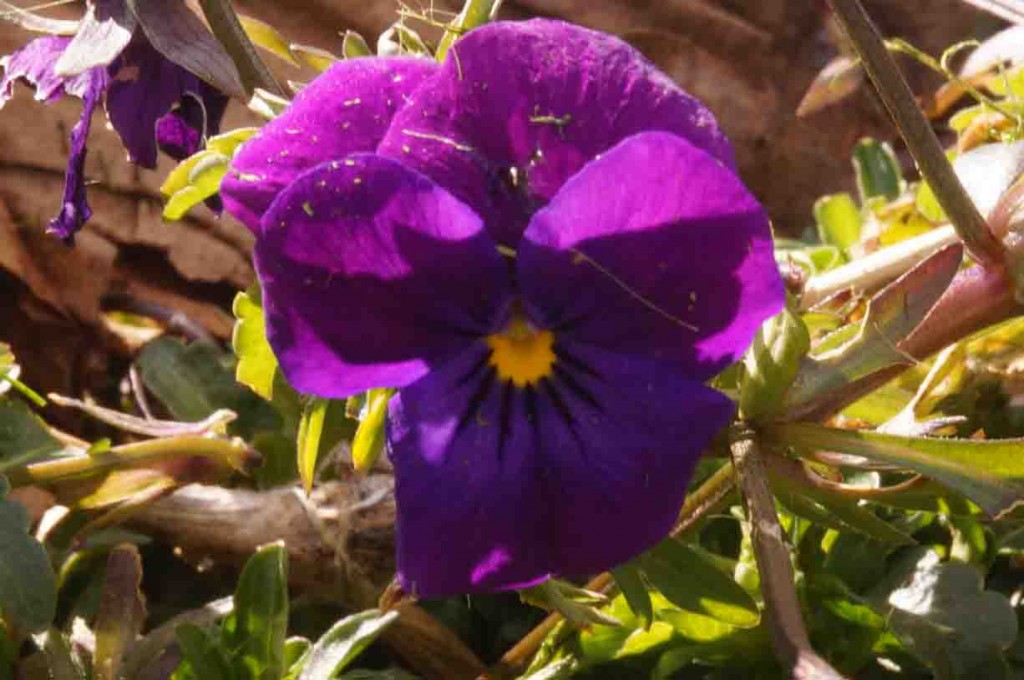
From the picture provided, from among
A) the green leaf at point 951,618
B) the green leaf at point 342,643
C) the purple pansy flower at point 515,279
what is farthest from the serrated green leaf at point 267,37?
the green leaf at point 951,618

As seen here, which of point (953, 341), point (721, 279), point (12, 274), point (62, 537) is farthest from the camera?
point (12, 274)

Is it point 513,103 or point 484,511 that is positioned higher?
point 513,103

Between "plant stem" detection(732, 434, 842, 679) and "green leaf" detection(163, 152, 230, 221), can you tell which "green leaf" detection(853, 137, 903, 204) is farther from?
"green leaf" detection(163, 152, 230, 221)

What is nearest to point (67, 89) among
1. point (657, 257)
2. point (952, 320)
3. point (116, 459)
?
point (116, 459)

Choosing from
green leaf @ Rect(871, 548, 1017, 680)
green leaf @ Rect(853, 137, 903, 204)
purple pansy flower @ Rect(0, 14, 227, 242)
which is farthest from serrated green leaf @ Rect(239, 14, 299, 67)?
green leaf @ Rect(853, 137, 903, 204)

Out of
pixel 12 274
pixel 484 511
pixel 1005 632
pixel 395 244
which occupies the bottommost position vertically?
pixel 12 274

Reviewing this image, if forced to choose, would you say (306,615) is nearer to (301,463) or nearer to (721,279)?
(301,463)

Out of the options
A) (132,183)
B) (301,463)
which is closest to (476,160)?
(301,463)
